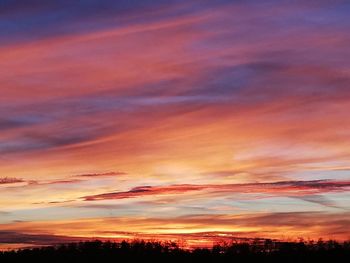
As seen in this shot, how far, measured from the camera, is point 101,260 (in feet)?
353

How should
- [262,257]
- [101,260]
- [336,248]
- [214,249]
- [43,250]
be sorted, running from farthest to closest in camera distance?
[43,250] → [101,260] → [214,249] → [262,257] → [336,248]

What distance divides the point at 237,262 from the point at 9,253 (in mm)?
43517

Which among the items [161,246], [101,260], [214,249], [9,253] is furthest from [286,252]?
[9,253]

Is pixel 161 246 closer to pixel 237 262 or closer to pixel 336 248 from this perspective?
pixel 237 262

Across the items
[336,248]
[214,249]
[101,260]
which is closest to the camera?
[336,248]

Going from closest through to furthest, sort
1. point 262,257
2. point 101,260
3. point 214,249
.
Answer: point 262,257 < point 214,249 < point 101,260

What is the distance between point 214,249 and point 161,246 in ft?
23.9

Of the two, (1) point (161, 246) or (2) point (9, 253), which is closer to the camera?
(1) point (161, 246)

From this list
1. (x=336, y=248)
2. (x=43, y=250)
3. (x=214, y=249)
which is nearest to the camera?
(x=336, y=248)

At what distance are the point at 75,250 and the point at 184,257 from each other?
1508 cm

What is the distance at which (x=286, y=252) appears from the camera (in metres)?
90.1

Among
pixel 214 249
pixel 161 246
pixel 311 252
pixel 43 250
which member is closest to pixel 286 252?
pixel 311 252

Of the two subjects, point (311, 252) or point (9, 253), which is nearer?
point (311, 252)

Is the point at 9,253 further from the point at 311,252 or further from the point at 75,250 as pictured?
the point at 311,252
